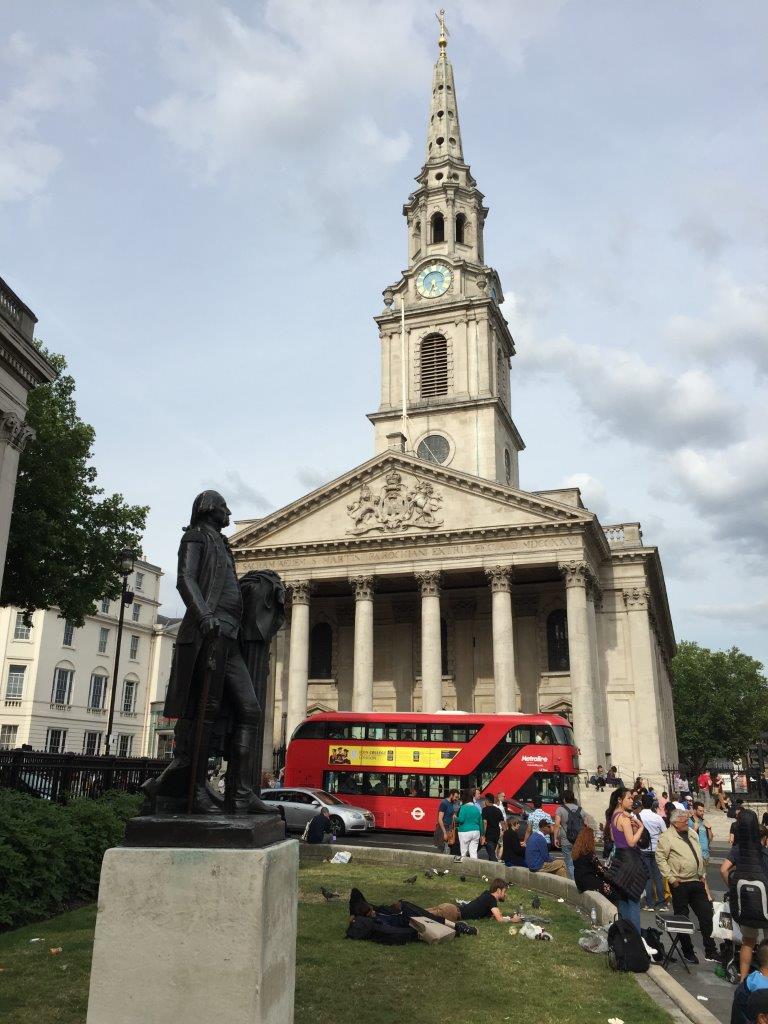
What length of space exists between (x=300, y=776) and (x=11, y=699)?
3013cm

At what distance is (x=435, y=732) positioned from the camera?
27906 millimetres

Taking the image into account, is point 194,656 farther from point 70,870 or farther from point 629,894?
point 70,870

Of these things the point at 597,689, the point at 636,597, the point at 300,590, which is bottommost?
the point at 597,689

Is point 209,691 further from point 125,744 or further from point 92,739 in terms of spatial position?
point 125,744

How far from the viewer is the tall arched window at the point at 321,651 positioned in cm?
4575

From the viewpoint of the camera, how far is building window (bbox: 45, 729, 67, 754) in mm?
52688

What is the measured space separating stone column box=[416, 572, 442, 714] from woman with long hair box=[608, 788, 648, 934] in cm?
2479

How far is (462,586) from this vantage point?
43.8m

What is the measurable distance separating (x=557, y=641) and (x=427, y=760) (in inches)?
651

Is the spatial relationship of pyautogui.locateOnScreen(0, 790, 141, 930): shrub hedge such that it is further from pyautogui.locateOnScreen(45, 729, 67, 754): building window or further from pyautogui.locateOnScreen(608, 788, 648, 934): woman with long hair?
pyautogui.locateOnScreen(45, 729, 67, 754): building window

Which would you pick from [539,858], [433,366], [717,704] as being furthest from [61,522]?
[717,704]

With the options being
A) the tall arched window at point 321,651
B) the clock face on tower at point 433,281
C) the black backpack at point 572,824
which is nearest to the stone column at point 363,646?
the tall arched window at point 321,651

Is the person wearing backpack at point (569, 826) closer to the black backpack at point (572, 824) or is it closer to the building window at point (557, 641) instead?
the black backpack at point (572, 824)

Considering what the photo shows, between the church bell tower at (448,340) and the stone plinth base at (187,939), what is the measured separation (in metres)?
41.8
